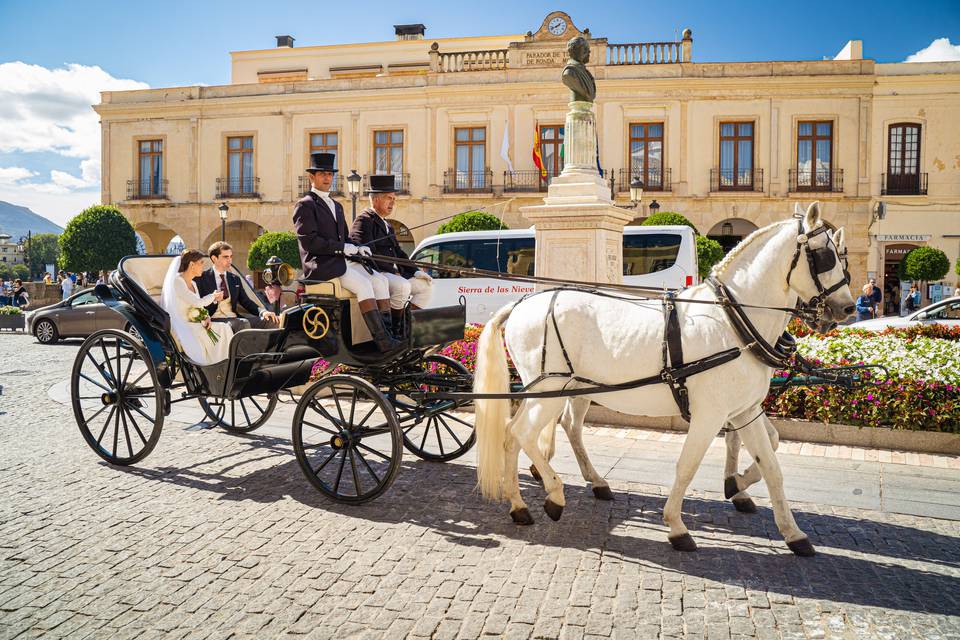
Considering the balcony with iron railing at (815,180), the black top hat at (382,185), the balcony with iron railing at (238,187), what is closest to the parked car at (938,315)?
the black top hat at (382,185)

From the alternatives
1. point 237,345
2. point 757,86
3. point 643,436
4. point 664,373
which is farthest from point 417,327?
point 757,86

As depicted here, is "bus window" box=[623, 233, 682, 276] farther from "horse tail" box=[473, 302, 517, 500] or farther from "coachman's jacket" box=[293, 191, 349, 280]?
"horse tail" box=[473, 302, 517, 500]

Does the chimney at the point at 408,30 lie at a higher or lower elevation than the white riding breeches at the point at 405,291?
higher

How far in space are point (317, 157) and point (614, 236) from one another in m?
5.50

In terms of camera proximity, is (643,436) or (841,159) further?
(841,159)

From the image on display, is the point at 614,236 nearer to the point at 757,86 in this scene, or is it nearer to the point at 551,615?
the point at 551,615

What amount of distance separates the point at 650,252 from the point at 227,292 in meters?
11.3

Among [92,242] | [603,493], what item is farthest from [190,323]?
[92,242]

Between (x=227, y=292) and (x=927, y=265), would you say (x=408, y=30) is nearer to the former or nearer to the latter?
(x=927, y=265)

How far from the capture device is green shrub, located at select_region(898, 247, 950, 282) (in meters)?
23.0

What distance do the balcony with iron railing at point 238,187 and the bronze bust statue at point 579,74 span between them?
22.7 metres

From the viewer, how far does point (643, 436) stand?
7332 millimetres

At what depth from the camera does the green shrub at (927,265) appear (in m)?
23.0

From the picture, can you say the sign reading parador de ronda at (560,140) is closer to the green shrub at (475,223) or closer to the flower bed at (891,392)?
the green shrub at (475,223)
